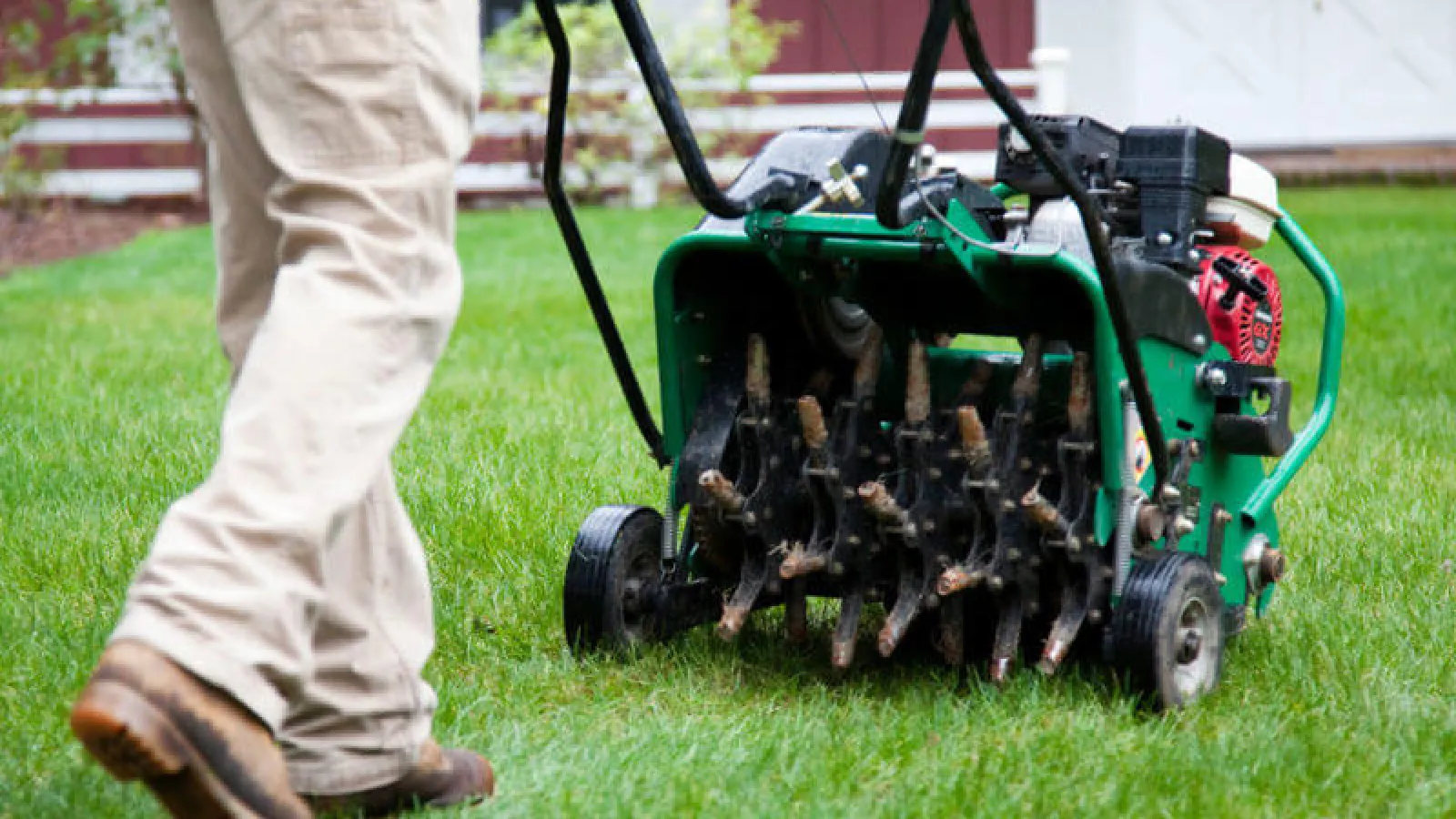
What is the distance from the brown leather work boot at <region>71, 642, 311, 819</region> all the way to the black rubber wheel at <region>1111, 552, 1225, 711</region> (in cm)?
148

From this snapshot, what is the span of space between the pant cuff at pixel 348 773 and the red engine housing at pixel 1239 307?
1.69 m

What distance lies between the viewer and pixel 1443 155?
54.3 ft

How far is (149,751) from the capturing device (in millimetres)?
1905

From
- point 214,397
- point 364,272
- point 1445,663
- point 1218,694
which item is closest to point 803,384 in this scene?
point 1218,694

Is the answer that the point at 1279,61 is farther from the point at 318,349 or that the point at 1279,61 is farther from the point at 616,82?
the point at 318,349

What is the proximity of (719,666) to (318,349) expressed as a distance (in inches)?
59.4

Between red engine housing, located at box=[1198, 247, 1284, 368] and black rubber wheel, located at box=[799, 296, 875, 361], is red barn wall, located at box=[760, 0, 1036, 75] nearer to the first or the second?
red engine housing, located at box=[1198, 247, 1284, 368]

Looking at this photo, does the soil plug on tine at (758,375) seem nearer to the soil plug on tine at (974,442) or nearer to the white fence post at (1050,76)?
the soil plug on tine at (974,442)

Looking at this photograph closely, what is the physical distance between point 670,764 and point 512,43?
12.9 m

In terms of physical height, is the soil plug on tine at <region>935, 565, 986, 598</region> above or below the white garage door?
above

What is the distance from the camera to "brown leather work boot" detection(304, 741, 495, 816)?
2458 millimetres

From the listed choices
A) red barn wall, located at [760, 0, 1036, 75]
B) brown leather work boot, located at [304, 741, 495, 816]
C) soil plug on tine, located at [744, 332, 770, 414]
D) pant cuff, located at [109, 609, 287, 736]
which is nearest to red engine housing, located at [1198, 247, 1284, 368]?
soil plug on tine, located at [744, 332, 770, 414]

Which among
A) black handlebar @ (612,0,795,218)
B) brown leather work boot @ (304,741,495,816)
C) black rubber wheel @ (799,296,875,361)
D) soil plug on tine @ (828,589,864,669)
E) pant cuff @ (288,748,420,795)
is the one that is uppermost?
black handlebar @ (612,0,795,218)

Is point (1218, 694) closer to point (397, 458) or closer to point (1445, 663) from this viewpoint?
point (1445, 663)
